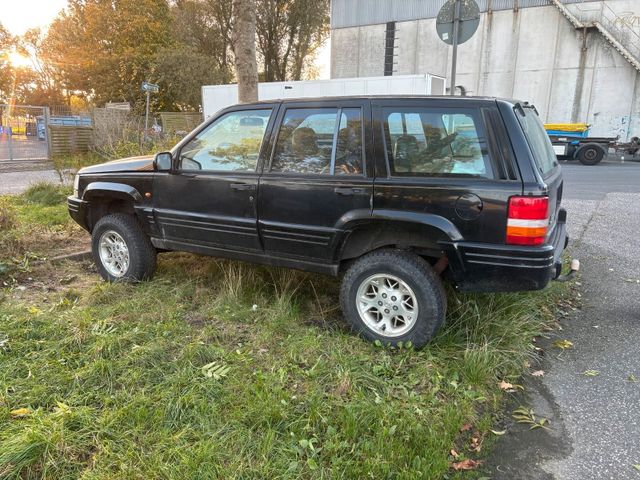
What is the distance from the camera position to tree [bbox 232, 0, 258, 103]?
650 cm

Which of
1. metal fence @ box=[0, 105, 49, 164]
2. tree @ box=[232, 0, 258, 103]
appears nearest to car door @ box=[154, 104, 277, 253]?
tree @ box=[232, 0, 258, 103]

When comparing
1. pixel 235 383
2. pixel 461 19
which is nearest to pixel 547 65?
pixel 461 19

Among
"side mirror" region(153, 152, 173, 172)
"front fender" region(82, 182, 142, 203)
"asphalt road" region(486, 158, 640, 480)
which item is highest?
"side mirror" region(153, 152, 173, 172)

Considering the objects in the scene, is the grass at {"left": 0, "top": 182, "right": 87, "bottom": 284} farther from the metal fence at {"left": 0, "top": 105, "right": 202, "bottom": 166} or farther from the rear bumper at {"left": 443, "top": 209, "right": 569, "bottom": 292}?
the metal fence at {"left": 0, "top": 105, "right": 202, "bottom": 166}

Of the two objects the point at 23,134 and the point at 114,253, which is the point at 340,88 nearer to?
the point at 23,134

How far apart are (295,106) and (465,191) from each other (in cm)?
156

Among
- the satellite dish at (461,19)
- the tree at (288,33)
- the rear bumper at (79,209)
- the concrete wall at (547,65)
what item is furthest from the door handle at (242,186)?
the tree at (288,33)

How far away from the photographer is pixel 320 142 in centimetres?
378

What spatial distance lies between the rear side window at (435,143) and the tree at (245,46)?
3772 mm

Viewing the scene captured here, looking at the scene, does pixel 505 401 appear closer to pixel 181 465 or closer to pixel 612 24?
pixel 181 465

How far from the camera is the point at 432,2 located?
98.9 ft

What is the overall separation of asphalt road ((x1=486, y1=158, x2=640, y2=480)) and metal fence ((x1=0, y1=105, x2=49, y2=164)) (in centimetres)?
1719

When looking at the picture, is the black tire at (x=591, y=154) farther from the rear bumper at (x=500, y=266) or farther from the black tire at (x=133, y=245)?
the black tire at (x=133, y=245)

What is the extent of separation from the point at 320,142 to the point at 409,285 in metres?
1.29
